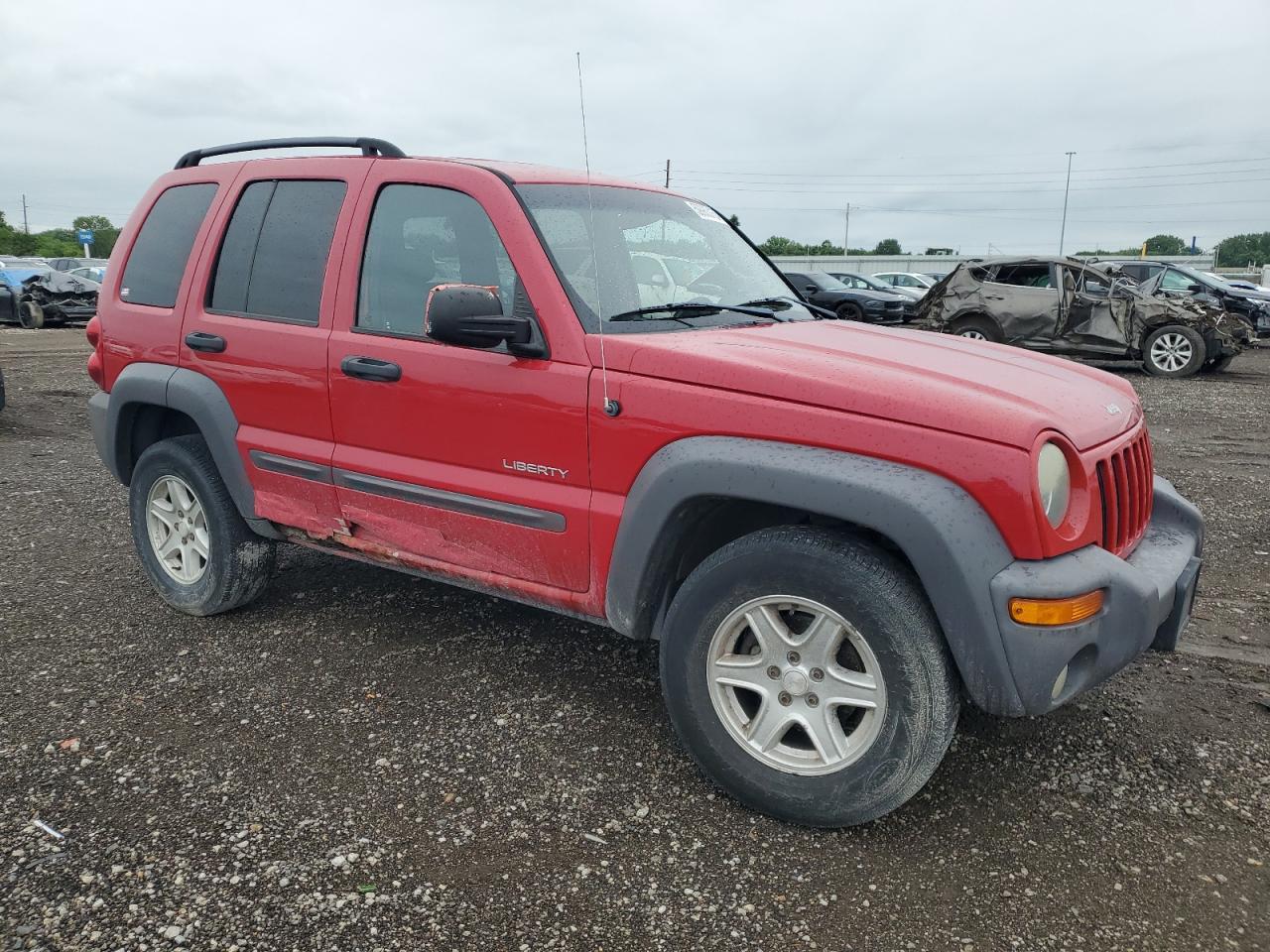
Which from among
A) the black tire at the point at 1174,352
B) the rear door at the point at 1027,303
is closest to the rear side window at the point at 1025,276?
the rear door at the point at 1027,303

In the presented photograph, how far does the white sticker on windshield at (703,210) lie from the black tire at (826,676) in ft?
6.19

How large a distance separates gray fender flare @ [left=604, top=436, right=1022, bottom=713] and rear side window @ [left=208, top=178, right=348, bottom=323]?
1.74 metres

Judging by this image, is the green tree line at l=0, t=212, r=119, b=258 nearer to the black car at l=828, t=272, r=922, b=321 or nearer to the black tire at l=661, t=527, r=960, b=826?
the black car at l=828, t=272, r=922, b=321

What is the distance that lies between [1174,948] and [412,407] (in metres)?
2.68

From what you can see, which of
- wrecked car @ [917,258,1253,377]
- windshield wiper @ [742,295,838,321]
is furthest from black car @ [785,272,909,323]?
windshield wiper @ [742,295,838,321]

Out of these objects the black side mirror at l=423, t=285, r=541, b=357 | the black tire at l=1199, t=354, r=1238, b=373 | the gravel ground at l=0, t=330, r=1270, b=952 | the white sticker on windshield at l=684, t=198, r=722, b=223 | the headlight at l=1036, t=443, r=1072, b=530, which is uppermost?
the white sticker on windshield at l=684, t=198, r=722, b=223

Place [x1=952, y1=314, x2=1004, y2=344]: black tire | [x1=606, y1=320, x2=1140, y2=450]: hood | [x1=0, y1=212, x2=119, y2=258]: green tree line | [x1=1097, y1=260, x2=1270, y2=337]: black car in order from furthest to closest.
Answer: [x1=0, y1=212, x2=119, y2=258]: green tree line
[x1=1097, y1=260, x2=1270, y2=337]: black car
[x1=952, y1=314, x2=1004, y2=344]: black tire
[x1=606, y1=320, x2=1140, y2=450]: hood

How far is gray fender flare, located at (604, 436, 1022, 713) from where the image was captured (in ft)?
7.91

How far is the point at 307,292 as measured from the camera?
3672mm

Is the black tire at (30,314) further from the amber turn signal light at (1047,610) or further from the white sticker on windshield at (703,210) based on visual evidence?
the amber turn signal light at (1047,610)

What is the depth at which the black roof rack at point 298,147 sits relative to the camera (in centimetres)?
367

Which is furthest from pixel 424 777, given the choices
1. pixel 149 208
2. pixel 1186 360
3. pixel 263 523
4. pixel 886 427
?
pixel 1186 360

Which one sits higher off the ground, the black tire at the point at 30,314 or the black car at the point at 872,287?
the black car at the point at 872,287

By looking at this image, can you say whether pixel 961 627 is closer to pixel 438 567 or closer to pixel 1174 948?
pixel 1174 948
